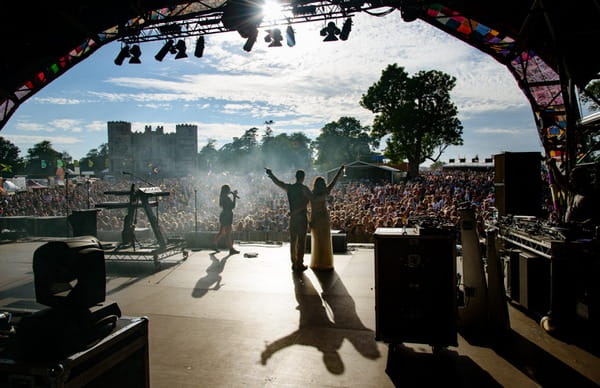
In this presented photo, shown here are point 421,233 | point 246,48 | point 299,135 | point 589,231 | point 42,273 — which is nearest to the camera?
point 42,273

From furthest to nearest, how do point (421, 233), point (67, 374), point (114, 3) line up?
point (114, 3) < point (421, 233) < point (67, 374)

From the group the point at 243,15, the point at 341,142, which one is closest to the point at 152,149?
the point at 341,142

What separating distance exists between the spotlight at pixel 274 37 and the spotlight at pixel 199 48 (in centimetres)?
196

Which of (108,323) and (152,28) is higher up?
(152,28)

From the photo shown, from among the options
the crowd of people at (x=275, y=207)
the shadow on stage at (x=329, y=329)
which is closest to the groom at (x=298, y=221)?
the crowd of people at (x=275, y=207)

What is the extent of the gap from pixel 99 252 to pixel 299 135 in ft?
357

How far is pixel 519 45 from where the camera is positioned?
991 centimetres

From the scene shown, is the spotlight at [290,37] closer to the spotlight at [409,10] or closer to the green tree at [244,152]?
the spotlight at [409,10]

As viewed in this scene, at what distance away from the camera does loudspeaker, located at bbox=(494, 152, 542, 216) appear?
739 cm

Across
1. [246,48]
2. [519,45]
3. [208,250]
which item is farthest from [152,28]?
[519,45]

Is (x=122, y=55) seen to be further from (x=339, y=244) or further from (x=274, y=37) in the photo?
(x=339, y=244)

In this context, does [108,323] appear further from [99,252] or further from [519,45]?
[519,45]

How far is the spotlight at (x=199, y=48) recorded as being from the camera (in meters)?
11.2

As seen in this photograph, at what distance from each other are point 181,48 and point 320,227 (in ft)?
25.5
